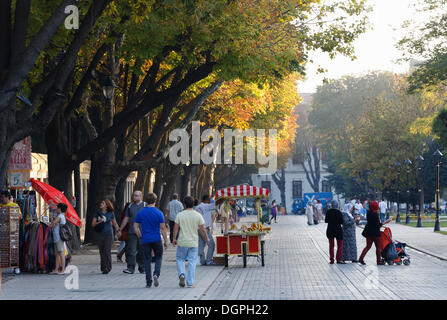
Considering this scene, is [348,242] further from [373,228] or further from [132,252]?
[132,252]

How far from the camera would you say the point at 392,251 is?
21031 millimetres

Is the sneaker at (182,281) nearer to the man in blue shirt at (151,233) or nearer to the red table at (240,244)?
the man in blue shirt at (151,233)

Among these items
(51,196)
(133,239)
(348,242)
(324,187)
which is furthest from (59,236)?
(324,187)

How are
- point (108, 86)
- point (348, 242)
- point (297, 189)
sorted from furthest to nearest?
1. point (297, 189)
2. point (108, 86)
3. point (348, 242)

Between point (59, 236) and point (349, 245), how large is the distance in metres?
7.42

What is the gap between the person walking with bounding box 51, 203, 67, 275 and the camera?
18.9 meters

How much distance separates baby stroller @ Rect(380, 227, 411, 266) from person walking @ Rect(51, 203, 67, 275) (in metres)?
7.71

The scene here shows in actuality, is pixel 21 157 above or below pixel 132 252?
above

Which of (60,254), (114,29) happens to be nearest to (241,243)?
(60,254)

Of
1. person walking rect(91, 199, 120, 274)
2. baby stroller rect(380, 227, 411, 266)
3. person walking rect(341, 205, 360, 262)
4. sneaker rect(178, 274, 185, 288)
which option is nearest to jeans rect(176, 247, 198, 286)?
sneaker rect(178, 274, 185, 288)

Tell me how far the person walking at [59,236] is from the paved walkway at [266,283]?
23.9 inches

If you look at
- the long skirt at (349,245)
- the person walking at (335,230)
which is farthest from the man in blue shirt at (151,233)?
the long skirt at (349,245)

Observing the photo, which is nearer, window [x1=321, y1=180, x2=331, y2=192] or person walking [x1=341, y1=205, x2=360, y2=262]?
person walking [x1=341, y1=205, x2=360, y2=262]

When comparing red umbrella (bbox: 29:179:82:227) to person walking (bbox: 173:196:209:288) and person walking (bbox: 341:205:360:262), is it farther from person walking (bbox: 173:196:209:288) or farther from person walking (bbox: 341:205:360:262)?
person walking (bbox: 341:205:360:262)
